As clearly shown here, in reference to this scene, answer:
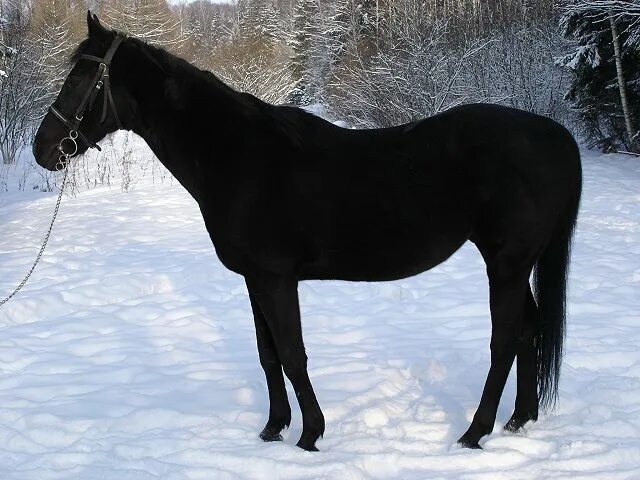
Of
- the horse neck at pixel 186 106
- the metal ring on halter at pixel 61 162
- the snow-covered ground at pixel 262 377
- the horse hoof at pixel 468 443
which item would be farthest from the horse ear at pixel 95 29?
the horse hoof at pixel 468 443

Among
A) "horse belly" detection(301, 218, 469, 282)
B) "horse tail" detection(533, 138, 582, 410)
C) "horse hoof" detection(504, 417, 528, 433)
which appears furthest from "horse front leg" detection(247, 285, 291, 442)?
"horse tail" detection(533, 138, 582, 410)

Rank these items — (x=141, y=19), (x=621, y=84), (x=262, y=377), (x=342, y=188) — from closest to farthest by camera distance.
Answer: 1. (x=342, y=188)
2. (x=262, y=377)
3. (x=621, y=84)
4. (x=141, y=19)

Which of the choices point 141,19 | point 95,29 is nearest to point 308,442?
point 95,29

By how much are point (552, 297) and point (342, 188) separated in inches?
46.8

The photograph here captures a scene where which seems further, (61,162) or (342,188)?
(61,162)

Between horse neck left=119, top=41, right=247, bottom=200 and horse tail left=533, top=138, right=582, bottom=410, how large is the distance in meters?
1.65

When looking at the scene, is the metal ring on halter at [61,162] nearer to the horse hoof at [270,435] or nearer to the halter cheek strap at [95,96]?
the halter cheek strap at [95,96]

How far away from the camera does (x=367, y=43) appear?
25312mm

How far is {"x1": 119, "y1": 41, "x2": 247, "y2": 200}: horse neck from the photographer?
3057mm

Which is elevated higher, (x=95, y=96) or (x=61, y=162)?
(x=95, y=96)

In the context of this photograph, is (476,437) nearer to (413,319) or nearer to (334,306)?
(413,319)

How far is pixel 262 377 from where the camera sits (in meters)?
3.95

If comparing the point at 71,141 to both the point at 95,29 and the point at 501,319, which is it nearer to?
the point at 95,29

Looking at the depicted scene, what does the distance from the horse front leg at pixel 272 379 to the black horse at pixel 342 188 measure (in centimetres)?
7
